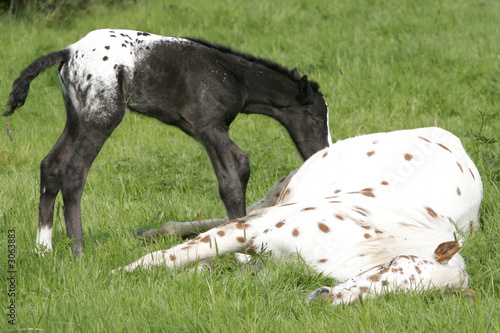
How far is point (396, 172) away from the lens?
4133 mm

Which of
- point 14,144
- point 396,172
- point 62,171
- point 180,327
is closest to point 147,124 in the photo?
point 14,144

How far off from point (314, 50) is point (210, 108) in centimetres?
467

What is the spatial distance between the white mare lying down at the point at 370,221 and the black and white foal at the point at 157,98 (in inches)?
25.3

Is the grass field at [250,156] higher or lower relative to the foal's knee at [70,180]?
lower

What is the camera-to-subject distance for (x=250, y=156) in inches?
239

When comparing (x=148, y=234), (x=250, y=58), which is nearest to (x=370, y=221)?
(x=148, y=234)

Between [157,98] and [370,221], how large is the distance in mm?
1806

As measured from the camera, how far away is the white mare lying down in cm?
317

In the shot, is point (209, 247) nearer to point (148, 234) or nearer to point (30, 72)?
point (148, 234)

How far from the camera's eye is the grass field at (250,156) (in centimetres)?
280

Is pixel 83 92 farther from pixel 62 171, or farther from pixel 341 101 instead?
pixel 341 101

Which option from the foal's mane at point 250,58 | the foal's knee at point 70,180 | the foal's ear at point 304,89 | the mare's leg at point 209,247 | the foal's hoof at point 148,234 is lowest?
the foal's hoof at point 148,234

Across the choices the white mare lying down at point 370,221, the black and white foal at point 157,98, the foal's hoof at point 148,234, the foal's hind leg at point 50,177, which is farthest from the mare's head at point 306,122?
the foal's hind leg at point 50,177

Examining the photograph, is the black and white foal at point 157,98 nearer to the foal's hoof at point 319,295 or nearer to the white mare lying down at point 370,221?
the white mare lying down at point 370,221
